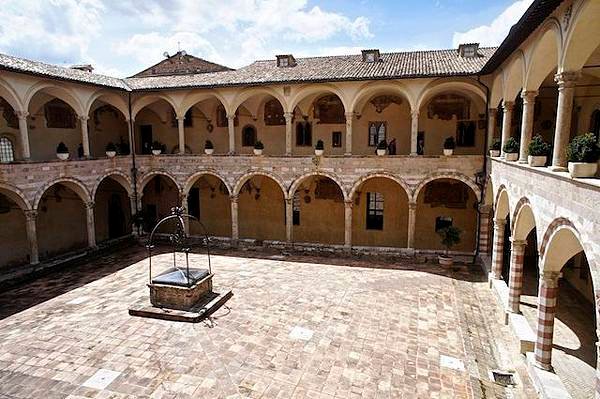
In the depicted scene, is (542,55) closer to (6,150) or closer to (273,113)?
(273,113)

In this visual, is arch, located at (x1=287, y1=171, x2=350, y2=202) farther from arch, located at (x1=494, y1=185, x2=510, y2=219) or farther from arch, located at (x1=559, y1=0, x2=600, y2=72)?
arch, located at (x1=559, y1=0, x2=600, y2=72)

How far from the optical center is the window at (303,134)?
73.9 feet

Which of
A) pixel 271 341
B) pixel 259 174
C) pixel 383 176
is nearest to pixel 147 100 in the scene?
pixel 259 174

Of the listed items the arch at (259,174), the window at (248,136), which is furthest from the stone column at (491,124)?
the window at (248,136)

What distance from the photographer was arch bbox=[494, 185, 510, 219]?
13.6 metres

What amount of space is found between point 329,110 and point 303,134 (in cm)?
200

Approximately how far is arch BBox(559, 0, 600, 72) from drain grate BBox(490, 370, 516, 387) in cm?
709

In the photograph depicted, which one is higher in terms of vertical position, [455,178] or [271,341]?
[455,178]

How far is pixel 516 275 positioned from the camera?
Result: 474 inches

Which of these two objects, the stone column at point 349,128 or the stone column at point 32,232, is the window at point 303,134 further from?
the stone column at point 32,232

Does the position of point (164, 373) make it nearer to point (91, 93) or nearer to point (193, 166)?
point (193, 166)

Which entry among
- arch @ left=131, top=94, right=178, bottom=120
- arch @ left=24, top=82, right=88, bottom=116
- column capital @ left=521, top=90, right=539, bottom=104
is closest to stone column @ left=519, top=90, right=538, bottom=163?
column capital @ left=521, top=90, right=539, bottom=104

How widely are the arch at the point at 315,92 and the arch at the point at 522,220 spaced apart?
968 centimetres

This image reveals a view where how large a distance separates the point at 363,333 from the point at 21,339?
9.62 m
